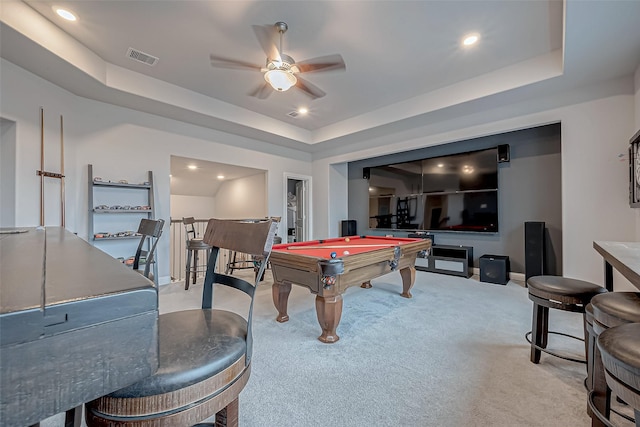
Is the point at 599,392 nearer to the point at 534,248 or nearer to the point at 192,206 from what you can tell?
the point at 534,248

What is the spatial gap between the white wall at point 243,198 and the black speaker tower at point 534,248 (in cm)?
468

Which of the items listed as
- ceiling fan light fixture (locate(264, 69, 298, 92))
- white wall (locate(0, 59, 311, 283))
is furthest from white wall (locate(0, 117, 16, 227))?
ceiling fan light fixture (locate(264, 69, 298, 92))

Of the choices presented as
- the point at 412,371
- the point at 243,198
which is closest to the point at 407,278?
the point at 412,371

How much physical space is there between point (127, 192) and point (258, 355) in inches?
131

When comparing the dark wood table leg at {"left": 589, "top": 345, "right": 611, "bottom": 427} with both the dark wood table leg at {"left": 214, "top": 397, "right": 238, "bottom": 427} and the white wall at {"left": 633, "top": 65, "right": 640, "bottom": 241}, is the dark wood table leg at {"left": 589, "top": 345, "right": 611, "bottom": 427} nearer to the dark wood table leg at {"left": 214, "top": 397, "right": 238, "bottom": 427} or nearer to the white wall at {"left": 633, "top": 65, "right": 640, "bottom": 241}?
the dark wood table leg at {"left": 214, "top": 397, "right": 238, "bottom": 427}

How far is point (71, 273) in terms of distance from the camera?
60cm

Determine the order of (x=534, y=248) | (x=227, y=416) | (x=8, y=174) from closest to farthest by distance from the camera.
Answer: (x=227, y=416), (x=8, y=174), (x=534, y=248)

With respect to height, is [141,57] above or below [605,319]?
above

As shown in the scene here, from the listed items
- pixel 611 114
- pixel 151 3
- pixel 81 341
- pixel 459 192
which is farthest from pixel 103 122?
pixel 611 114

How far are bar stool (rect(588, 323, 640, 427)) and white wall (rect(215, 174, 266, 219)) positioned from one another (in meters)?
5.48

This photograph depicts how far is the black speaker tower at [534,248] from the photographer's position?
3770 millimetres

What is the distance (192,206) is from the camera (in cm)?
816

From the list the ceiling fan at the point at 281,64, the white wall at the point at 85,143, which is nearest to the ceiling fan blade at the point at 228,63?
the ceiling fan at the point at 281,64

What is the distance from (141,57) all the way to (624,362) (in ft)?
14.8
